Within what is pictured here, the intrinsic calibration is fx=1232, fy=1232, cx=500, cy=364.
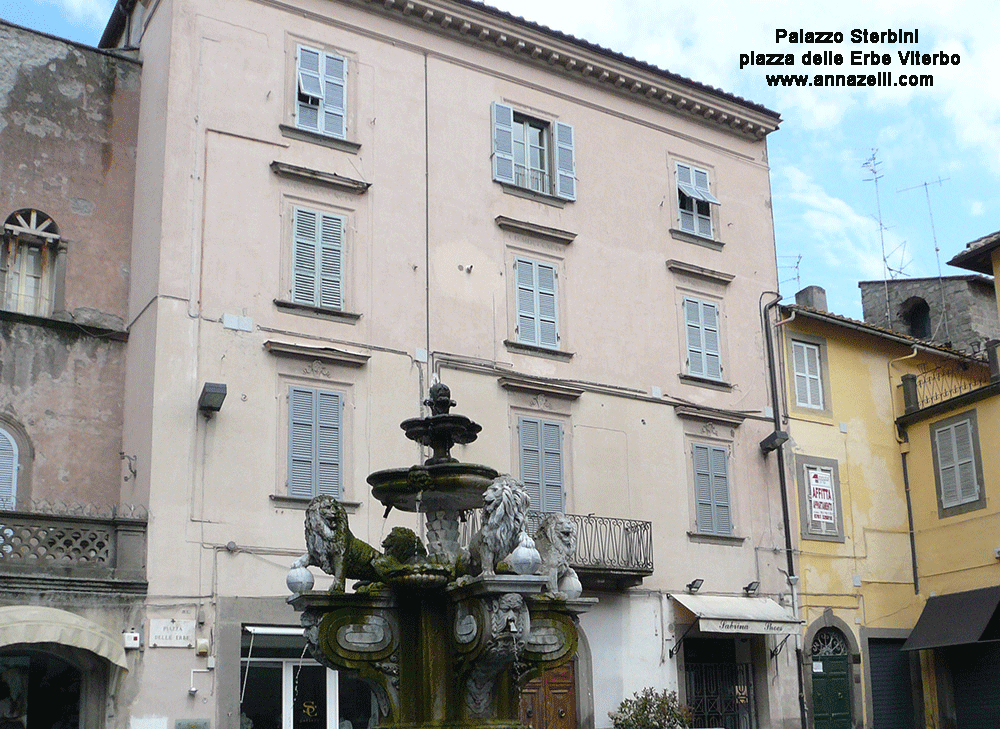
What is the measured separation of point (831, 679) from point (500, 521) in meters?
15.4

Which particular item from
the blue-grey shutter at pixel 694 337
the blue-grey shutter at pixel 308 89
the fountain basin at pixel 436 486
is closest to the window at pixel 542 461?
the blue-grey shutter at pixel 694 337

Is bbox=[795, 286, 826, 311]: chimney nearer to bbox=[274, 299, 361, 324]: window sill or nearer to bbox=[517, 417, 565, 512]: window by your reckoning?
bbox=[517, 417, 565, 512]: window

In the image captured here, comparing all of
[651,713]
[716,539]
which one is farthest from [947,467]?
[651,713]

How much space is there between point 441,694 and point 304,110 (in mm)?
12252

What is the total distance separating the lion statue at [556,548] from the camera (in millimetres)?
11891

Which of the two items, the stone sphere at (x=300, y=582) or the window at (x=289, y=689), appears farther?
the window at (x=289, y=689)

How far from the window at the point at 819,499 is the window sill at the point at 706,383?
2.22 m

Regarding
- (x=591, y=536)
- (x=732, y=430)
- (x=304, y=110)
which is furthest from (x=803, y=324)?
(x=304, y=110)

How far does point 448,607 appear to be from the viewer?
11.4 m

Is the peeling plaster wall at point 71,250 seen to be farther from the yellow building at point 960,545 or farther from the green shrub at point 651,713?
the yellow building at point 960,545

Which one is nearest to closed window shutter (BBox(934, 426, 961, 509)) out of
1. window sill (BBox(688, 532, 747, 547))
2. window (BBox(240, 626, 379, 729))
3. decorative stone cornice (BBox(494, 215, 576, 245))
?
window sill (BBox(688, 532, 747, 547))

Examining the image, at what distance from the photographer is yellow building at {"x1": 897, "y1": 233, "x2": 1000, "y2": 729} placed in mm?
23875

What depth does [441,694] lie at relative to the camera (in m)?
11.2

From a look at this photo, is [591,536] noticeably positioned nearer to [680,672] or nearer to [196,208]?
[680,672]
